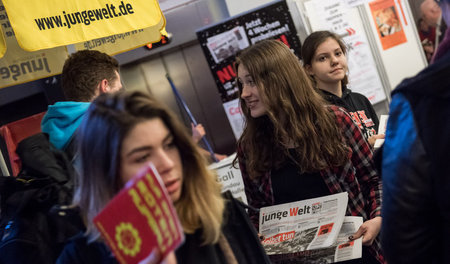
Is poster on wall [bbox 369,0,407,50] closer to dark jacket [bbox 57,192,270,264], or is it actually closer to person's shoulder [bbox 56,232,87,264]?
dark jacket [bbox 57,192,270,264]

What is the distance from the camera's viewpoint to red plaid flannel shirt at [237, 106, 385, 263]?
7.00 feet

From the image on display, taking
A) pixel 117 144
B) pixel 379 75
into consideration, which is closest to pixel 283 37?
pixel 379 75

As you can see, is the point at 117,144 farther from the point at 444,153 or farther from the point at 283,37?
the point at 283,37

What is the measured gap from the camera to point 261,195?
224 centimetres

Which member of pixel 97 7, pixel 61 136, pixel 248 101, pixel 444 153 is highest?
pixel 97 7

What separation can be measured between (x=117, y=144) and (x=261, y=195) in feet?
3.73

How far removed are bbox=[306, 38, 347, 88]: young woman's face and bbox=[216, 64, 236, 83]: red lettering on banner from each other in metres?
2.63

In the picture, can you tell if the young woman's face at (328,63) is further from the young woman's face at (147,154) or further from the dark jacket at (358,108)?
the young woman's face at (147,154)

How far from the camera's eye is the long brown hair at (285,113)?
2.16m

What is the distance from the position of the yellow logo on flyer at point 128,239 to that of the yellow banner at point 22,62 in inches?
110

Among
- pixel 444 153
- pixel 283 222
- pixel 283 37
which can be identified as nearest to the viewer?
pixel 444 153

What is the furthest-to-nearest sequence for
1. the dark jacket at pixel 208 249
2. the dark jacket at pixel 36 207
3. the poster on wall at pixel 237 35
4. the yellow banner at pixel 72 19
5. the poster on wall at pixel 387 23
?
1. the poster on wall at pixel 387 23
2. the poster on wall at pixel 237 35
3. the yellow banner at pixel 72 19
4. the dark jacket at pixel 36 207
5. the dark jacket at pixel 208 249

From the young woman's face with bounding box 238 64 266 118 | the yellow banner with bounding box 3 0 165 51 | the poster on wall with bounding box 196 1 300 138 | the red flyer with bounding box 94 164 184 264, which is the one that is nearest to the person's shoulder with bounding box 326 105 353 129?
the young woman's face with bounding box 238 64 266 118

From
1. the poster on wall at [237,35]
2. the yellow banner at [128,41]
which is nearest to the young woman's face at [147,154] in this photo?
the yellow banner at [128,41]
